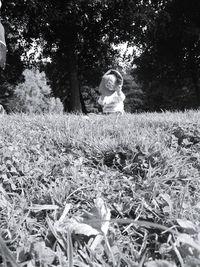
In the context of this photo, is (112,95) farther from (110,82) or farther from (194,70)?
(194,70)

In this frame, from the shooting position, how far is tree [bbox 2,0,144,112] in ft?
54.9

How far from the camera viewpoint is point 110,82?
1036 centimetres

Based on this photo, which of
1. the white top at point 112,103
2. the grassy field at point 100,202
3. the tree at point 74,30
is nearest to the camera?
the grassy field at point 100,202

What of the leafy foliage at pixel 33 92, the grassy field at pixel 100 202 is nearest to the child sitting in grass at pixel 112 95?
the grassy field at pixel 100 202

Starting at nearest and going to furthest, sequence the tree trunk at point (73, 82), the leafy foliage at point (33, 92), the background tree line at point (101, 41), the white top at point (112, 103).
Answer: the white top at point (112, 103), the background tree line at point (101, 41), the tree trunk at point (73, 82), the leafy foliage at point (33, 92)

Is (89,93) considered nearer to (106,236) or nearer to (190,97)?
(190,97)

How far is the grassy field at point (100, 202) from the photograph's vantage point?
1.37 meters

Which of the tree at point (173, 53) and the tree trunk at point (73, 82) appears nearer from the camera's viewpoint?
the tree trunk at point (73, 82)

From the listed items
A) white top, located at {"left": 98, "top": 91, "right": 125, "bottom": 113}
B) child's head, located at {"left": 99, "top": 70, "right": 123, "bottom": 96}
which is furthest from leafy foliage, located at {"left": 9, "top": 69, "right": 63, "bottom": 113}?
white top, located at {"left": 98, "top": 91, "right": 125, "bottom": 113}

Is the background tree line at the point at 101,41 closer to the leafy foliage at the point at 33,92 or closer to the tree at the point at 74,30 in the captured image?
the tree at the point at 74,30

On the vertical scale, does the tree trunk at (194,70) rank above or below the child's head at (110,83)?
above

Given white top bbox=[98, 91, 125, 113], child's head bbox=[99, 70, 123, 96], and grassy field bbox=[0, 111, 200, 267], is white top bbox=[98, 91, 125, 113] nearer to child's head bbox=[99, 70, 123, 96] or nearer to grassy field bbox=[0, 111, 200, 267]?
child's head bbox=[99, 70, 123, 96]

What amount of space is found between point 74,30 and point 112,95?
11661 millimetres

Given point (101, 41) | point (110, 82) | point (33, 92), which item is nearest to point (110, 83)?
point (110, 82)
